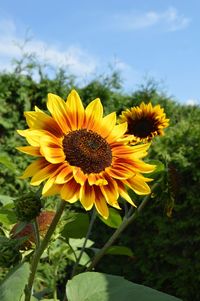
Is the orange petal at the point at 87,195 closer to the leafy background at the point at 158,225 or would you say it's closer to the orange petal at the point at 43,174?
the orange petal at the point at 43,174

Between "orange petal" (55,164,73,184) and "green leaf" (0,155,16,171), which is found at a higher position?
"green leaf" (0,155,16,171)

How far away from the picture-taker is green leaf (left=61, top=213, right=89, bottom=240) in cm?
124

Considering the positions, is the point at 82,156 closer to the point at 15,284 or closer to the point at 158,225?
the point at 15,284

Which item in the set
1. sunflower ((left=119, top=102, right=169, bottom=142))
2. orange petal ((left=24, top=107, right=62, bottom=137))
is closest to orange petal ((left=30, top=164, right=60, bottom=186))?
orange petal ((left=24, top=107, right=62, bottom=137))

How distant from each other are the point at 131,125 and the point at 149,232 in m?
3.06

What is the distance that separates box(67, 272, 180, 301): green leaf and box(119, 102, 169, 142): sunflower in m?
0.71

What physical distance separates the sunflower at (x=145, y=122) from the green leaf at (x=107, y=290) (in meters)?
0.71

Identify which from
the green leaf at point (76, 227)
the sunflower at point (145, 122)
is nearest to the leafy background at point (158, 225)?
the sunflower at point (145, 122)

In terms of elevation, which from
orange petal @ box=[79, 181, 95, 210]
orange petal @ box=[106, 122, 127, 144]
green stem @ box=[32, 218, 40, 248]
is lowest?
green stem @ box=[32, 218, 40, 248]

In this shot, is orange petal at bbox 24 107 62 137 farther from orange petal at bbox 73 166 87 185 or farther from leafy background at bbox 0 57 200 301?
leafy background at bbox 0 57 200 301

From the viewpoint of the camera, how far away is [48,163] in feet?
3.32

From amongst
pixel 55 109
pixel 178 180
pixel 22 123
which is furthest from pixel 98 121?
pixel 22 123

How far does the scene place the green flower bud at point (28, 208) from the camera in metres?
1.03

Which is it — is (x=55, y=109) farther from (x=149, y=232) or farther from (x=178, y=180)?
(x=149, y=232)
